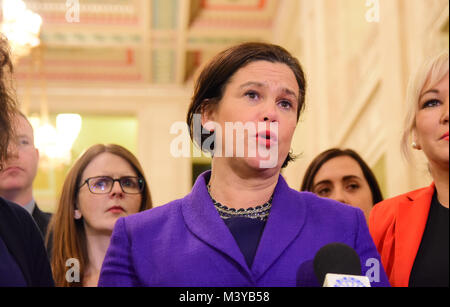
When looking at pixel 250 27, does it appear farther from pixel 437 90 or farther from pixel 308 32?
pixel 437 90

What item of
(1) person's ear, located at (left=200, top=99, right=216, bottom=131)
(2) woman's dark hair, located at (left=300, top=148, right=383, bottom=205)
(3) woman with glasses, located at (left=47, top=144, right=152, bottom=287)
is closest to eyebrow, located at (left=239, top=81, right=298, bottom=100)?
(1) person's ear, located at (left=200, top=99, right=216, bottom=131)

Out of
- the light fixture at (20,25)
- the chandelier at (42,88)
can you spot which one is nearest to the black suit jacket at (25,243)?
the chandelier at (42,88)

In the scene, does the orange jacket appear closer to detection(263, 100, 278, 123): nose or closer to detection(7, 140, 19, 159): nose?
detection(263, 100, 278, 123): nose

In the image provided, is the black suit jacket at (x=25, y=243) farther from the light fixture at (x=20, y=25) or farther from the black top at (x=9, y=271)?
the light fixture at (x=20, y=25)

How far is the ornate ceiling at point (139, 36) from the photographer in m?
9.52

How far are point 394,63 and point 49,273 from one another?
3.29m

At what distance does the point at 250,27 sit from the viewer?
994cm

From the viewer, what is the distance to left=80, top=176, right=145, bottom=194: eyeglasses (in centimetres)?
227

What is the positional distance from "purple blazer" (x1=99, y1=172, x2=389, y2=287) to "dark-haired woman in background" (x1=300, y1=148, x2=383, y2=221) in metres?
0.99

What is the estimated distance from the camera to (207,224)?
4.75 ft

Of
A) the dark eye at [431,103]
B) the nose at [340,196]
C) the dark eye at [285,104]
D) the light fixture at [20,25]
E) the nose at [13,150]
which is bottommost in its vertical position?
the nose at [340,196]

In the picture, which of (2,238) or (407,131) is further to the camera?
(407,131)

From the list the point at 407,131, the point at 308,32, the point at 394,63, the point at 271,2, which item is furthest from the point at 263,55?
the point at 271,2

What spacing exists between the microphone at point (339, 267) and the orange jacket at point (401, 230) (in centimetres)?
43
